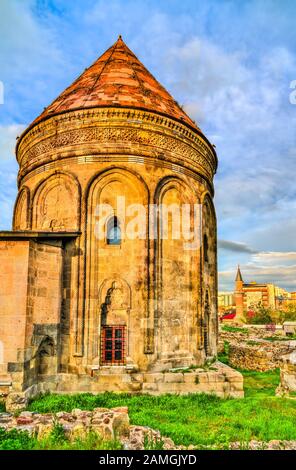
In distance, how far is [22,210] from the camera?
13977mm

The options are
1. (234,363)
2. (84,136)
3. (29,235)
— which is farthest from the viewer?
(234,363)

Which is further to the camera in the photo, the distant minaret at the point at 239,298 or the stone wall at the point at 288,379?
the distant minaret at the point at 239,298

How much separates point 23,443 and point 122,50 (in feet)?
52.4

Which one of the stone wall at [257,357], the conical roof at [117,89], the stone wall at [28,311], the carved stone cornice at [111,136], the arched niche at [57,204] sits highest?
the conical roof at [117,89]

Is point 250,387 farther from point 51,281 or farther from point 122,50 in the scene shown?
point 122,50

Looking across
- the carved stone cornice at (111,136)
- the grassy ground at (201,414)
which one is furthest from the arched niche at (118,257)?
the grassy ground at (201,414)

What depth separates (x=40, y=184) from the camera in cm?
1325

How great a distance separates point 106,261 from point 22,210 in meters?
4.55

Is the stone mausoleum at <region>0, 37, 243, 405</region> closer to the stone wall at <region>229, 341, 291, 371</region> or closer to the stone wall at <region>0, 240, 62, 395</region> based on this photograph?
the stone wall at <region>0, 240, 62, 395</region>

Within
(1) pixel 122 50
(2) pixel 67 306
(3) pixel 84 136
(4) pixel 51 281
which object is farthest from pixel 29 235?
(1) pixel 122 50

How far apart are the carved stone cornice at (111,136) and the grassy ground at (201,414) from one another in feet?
26.1

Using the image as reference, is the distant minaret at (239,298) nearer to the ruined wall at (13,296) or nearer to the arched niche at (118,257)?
the arched niche at (118,257)

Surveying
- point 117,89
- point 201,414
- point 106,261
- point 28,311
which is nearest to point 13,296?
point 28,311

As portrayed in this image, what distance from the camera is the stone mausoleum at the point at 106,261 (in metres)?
10.8
